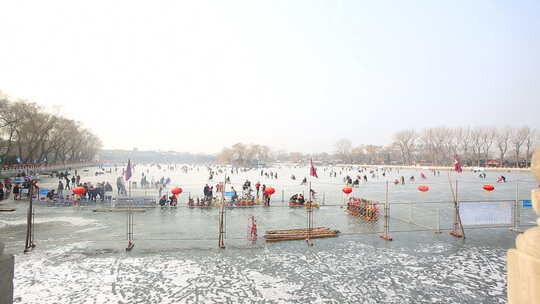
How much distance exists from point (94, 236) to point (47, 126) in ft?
190

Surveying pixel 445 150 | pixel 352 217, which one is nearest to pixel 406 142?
pixel 445 150

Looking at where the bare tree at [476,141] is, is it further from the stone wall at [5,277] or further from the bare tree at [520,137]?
the stone wall at [5,277]

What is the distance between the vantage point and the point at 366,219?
17.8m

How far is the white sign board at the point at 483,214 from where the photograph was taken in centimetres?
1438

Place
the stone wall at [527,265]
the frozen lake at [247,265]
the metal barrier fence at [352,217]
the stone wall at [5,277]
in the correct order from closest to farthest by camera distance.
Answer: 1. the stone wall at [527,265]
2. the stone wall at [5,277]
3. the frozen lake at [247,265]
4. the metal barrier fence at [352,217]

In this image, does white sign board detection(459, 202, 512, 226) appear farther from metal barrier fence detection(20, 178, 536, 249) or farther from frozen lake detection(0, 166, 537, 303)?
frozen lake detection(0, 166, 537, 303)

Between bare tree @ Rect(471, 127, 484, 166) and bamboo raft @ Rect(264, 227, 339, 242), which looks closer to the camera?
bamboo raft @ Rect(264, 227, 339, 242)

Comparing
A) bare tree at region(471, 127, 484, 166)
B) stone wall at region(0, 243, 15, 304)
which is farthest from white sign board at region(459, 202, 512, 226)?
bare tree at region(471, 127, 484, 166)

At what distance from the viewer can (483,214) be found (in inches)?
587

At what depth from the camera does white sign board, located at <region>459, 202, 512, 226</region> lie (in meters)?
14.4

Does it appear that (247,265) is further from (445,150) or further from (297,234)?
(445,150)

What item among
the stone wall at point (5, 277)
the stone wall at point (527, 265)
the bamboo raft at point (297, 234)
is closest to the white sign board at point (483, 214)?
the bamboo raft at point (297, 234)

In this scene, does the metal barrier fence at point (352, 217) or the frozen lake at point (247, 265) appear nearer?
the frozen lake at point (247, 265)

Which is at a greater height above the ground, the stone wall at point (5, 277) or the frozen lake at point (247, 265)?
the stone wall at point (5, 277)
